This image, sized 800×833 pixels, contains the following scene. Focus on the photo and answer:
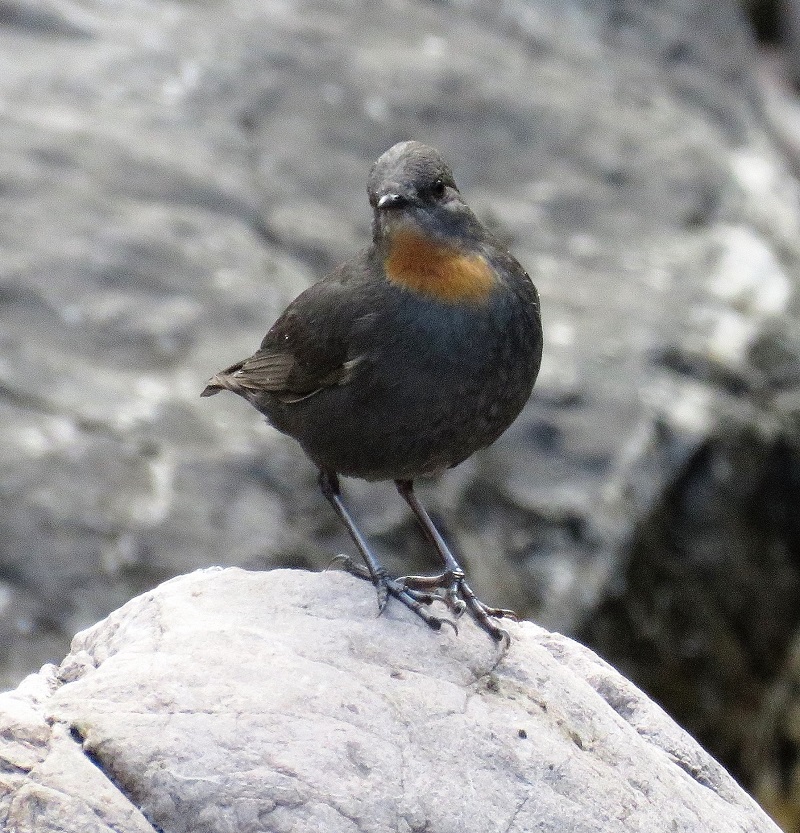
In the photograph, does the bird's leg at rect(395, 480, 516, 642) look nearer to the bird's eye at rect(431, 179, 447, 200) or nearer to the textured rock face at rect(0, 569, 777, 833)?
the textured rock face at rect(0, 569, 777, 833)

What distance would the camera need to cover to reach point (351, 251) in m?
8.89

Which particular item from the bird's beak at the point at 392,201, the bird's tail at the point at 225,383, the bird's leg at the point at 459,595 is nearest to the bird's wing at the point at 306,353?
the bird's tail at the point at 225,383

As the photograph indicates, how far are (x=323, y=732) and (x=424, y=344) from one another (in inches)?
52.9

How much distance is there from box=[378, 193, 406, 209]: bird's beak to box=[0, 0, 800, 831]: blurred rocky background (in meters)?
3.10

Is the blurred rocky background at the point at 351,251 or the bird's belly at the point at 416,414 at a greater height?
the bird's belly at the point at 416,414

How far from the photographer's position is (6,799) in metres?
3.57

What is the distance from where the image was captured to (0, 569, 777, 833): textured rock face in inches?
142

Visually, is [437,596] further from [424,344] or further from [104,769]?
[104,769]

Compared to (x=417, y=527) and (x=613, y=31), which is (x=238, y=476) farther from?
(x=613, y=31)

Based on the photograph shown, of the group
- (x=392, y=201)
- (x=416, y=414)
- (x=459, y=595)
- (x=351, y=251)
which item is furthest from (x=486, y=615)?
(x=351, y=251)

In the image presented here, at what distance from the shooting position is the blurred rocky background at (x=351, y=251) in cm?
733

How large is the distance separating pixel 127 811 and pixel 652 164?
7.61 metres

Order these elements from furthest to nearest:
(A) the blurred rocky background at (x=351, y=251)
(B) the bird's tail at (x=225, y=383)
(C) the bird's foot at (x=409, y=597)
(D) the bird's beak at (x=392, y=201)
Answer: (A) the blurred rocky background at (x=351, y=251) → (B) the bird's tail at (x=225, y=383) → (C) the bird's foot at (x=409, y=597) → (D) the bird's beak at (x=392, y=201)

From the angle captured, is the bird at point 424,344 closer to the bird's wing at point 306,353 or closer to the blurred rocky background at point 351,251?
the bird's wing at point 306,353
